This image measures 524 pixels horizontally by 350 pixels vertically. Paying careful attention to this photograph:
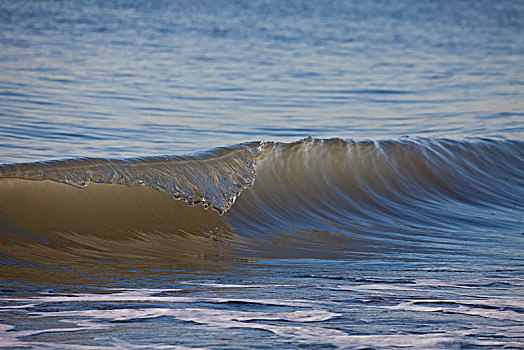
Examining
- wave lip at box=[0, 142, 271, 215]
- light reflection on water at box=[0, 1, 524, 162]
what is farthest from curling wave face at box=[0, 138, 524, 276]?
light reflection on water at box=[0, 1, 524, 162]

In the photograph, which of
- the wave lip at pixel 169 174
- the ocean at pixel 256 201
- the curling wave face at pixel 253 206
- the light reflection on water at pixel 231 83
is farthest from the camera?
the light reflection on water at pixel 231 83

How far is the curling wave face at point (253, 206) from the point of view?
4.91 meters

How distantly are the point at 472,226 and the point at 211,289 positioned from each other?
2.87 metres

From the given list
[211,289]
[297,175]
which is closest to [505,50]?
[297,175]

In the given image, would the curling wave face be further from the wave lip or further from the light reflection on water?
the light reflection on water

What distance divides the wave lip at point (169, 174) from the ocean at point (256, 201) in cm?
2

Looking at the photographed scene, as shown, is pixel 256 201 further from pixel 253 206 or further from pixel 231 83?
pixel 231 83

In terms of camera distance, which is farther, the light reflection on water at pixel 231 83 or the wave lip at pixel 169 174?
the light reflection on water at pixel 231 83

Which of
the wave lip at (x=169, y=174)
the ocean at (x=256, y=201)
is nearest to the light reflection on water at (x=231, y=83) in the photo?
the ocean at (x=256, y=201)

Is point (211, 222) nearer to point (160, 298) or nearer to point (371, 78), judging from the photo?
point (160, 298)

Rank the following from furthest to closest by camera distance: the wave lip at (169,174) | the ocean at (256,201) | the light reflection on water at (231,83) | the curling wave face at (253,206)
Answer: the light reflection on water at (231,83)
the wave lip at (169,174)
the curling wave face at (253,206)
the ocean at (256,201)

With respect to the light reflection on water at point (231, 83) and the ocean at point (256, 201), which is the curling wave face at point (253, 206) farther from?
the light reflection on water at point (231, 83)

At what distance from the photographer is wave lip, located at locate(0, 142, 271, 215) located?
5.46 metres

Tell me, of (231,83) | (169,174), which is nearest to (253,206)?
(169,174)
